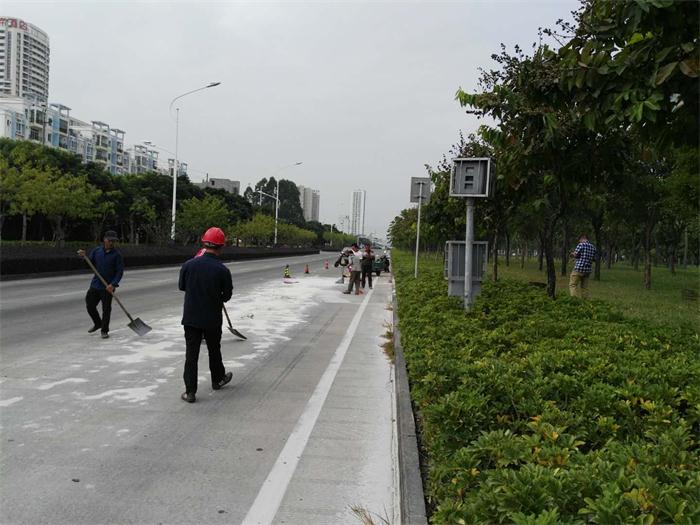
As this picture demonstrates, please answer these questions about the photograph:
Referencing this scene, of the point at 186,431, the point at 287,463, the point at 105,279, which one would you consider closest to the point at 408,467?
the point at 287,463

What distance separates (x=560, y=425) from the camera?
3258mm

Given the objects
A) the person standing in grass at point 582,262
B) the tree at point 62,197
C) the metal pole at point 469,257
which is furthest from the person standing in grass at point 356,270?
the tree at point 62,197

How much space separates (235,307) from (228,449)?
941cm

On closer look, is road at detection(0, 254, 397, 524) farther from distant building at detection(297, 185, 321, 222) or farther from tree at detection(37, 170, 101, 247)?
distant building at detection(297, 185, 321, 222)

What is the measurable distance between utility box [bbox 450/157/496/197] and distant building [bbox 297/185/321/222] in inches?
6438

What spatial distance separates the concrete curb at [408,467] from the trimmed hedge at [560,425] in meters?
0.09

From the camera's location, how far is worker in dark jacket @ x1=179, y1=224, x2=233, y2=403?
5.77 m

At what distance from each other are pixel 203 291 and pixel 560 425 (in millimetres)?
3731

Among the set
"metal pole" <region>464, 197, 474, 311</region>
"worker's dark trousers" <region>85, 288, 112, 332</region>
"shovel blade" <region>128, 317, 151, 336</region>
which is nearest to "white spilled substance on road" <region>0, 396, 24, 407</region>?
"shovel blade" <region>128, 317, 151, 336</region>

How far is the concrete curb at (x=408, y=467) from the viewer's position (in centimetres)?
324

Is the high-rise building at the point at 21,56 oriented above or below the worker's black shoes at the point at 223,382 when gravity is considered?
above

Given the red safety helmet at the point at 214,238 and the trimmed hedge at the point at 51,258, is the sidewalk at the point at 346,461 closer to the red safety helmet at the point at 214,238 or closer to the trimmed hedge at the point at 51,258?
the red safety helmet at the point at 214,238

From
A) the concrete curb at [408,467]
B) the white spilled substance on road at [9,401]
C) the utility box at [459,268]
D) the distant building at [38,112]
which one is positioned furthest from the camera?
the distant building at [38,112]

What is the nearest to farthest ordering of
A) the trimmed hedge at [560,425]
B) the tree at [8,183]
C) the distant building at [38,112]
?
the trimmed hedge at [560,425], the tree at [8,183], the distant building at [38,112]
